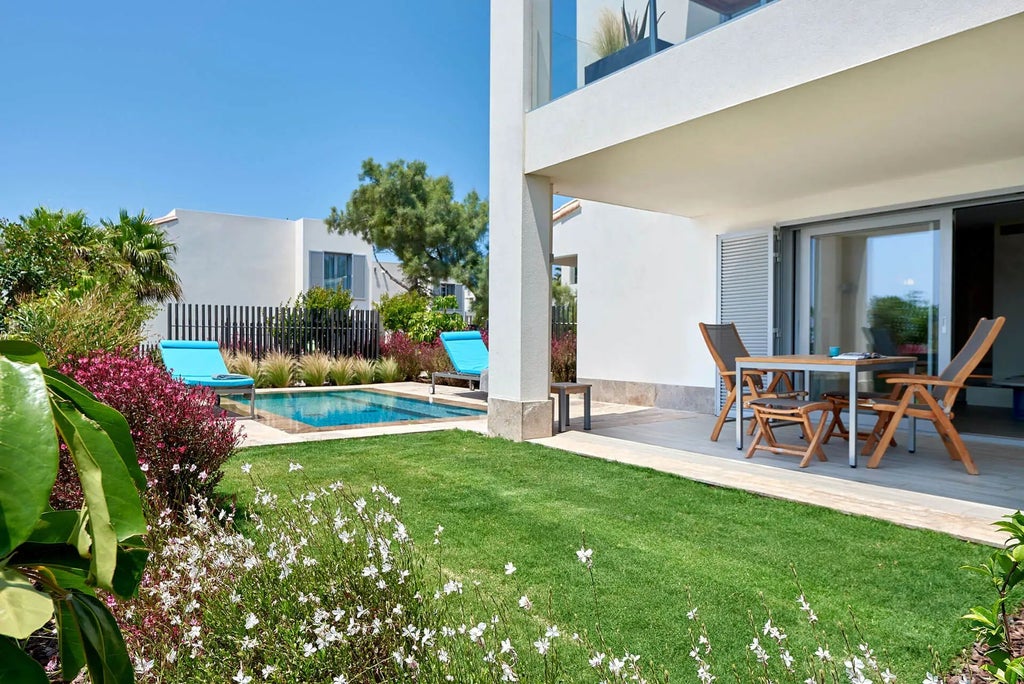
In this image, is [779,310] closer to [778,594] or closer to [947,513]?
[947,513]

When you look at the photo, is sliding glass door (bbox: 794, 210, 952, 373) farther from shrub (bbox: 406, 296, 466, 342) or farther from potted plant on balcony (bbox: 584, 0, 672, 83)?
shrub (bbox: 406, 296, 466, 342)

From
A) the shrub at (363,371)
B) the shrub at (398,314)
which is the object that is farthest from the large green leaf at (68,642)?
the shrub at (398,314)

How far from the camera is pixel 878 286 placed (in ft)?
27.4

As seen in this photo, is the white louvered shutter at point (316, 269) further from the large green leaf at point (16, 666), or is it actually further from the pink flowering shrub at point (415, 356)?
the large green leaf at point (16, 666)

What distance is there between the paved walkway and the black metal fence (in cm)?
787

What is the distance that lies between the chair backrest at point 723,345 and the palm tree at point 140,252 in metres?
13.8

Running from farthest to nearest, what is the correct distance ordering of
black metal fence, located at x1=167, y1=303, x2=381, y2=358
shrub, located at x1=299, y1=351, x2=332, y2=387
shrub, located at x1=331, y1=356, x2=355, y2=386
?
→ black metal fence, located at x1=167, y1=303, x2=381, y2=358 → shrub, located at x1=331, y1=356, x2=355, y2=386 → shrub, located at x1=299, y1=351, x2=332, y2=387

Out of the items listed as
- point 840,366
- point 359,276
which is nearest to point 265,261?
point 359,276

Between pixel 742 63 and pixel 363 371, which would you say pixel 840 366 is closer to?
pixel 742 63

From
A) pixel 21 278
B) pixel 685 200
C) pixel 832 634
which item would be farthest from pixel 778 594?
pixel 21 278

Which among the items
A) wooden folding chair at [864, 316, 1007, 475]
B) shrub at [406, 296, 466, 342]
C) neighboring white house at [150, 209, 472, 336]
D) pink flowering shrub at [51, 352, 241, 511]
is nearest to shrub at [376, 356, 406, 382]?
shrub at [406, 296, 466, 342]

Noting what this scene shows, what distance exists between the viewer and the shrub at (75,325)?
6.64 metres

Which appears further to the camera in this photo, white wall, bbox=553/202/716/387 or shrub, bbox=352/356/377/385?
Result: shrub, bbox=352/356/377/385

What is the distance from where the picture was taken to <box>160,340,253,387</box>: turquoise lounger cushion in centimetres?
1006
